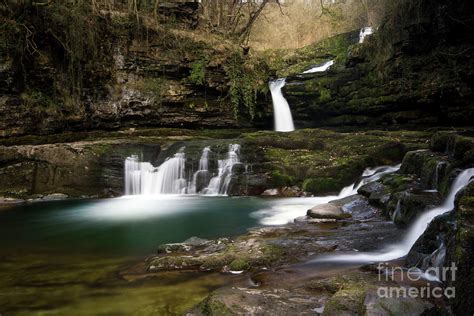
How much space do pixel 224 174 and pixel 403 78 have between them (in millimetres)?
7835

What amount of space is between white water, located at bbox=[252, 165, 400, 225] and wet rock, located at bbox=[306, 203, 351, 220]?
436 mm

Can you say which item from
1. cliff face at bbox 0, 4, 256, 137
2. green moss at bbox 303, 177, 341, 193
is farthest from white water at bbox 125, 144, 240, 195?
cliff face at bbox 0, 4, 256, 137

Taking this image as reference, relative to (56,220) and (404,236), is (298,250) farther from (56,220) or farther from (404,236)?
(56,220)

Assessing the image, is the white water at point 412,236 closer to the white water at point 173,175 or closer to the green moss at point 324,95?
the white water at point 173,175

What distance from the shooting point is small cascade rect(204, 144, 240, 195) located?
1144cm

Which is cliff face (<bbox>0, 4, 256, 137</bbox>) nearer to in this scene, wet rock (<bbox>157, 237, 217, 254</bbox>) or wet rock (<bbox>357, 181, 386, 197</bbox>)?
wet rock (<bbox>357, 181, 386, 197</bbox>)

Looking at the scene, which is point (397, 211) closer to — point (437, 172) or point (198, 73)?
point (437, 172)

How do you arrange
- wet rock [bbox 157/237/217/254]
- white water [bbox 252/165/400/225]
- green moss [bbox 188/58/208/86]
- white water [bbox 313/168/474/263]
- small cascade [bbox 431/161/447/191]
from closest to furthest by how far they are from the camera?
1. white water [bbox 313/168/474/263]
2. wet rock [bbox 157/237/217/254]
3. small cascade [bbox 431/161/447/191]
4. white water [bbox 252/165/400/225]
5. green moss [bbox 188/58/208/86]

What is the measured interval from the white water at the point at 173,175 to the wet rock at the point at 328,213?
443 centimetres

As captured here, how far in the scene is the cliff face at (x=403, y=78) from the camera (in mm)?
12672

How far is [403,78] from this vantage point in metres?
14.4

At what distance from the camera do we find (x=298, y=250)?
5.18 m

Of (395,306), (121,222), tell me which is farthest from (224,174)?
(395,306)

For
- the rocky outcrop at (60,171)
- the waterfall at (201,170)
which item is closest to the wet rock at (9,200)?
the rocky outcrop at (60,171)
